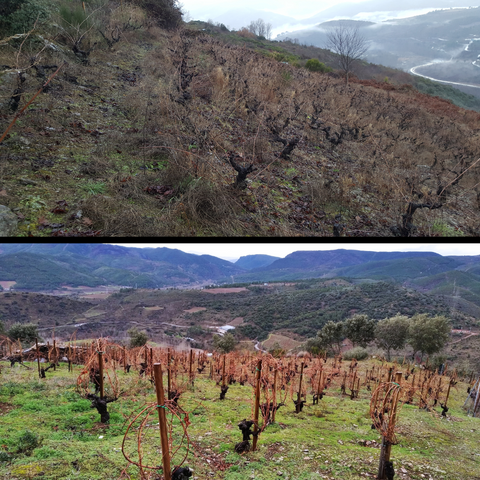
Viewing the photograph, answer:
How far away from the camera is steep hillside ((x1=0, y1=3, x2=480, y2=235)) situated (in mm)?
4918

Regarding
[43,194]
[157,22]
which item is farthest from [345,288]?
[157,22]

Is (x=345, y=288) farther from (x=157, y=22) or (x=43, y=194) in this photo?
(x=157, y=22)

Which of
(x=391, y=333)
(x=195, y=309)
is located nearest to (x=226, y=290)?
(x=195, y=309)

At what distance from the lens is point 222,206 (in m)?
5.25

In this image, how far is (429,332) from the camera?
15.2 m

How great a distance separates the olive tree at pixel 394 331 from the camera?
645 inches

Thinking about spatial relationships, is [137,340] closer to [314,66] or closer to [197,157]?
[197,157]

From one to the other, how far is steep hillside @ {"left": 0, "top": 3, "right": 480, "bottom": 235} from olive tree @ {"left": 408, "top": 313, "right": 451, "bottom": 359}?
7.75m

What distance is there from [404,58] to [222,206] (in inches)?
2185

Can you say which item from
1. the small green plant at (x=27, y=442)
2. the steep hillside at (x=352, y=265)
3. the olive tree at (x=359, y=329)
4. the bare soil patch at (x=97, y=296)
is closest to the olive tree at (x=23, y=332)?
the bare soil patch at (x=97, y=296)

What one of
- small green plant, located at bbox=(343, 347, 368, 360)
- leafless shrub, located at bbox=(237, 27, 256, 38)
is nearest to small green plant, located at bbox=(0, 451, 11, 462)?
small green plant, located at bbox=(343, 347, 368, 360)

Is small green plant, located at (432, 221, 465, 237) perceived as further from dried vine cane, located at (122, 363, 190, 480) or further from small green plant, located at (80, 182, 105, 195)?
small green plant, located at (80, 182, 105, 195)

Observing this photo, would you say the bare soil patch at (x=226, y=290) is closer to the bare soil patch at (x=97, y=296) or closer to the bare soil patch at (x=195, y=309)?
the bare soil patch at (x=195, y=309)

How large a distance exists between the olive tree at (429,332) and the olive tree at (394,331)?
0.47 meters
